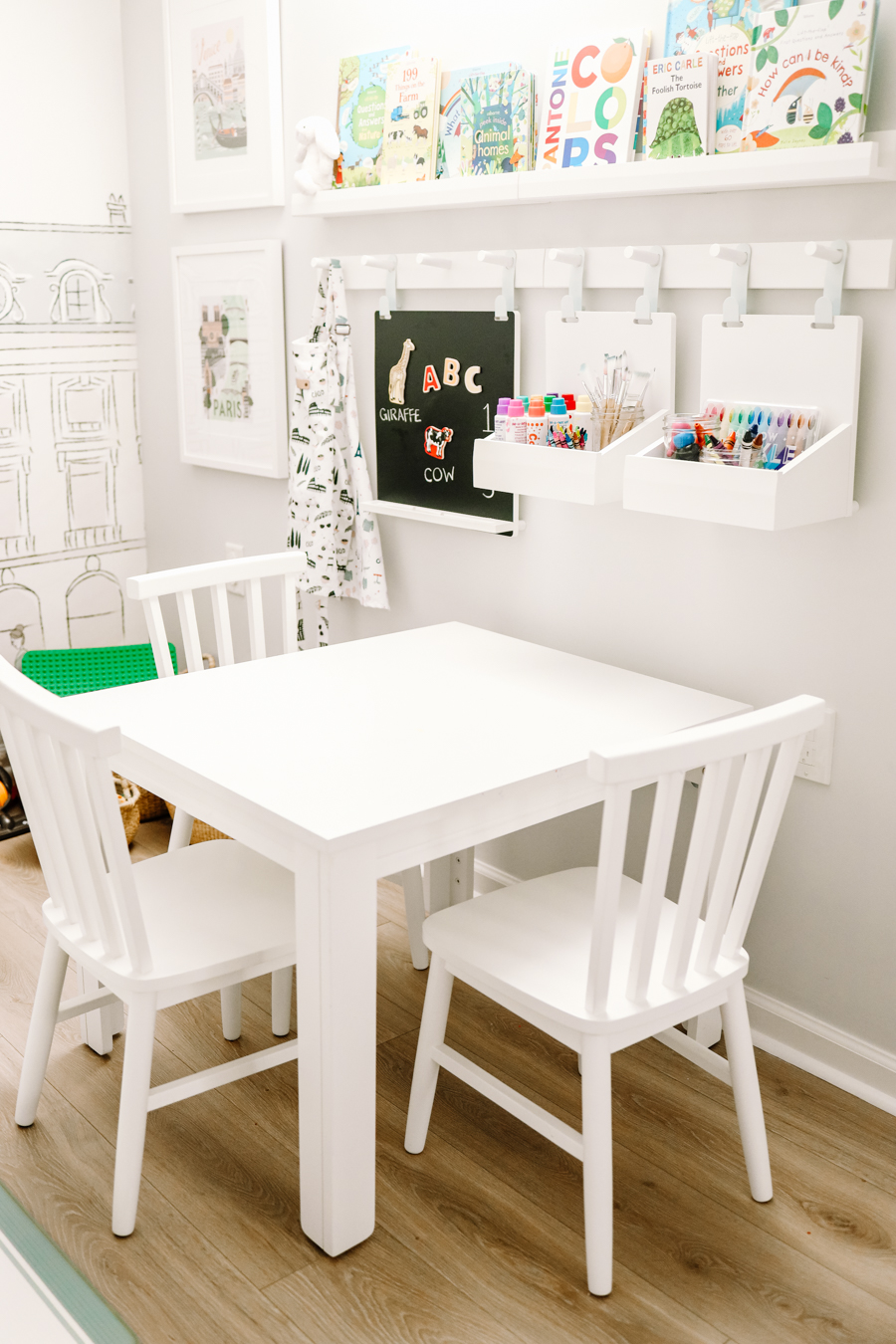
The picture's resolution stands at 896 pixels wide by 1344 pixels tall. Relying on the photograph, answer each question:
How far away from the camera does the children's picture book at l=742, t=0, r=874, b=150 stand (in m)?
1.77

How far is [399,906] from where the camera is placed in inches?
111

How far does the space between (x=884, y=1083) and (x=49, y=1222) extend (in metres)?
1.40

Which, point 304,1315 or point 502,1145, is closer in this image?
point 304,1315

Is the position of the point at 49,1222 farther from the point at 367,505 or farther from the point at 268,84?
the point at 268,84

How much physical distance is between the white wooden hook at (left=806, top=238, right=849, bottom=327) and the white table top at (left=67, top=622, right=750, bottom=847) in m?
0.65

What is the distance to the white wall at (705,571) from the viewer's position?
6.49ft

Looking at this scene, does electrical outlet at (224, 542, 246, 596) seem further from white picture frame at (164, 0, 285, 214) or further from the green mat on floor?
the green mat on floor

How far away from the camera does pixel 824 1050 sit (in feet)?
7.22

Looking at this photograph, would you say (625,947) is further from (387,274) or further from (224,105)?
(224,105)

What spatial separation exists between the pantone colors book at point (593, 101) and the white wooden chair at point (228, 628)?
96 centimetres

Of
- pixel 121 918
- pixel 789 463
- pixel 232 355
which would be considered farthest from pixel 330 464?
pixel 121 918

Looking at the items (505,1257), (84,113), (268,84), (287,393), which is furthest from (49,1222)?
(84,113)

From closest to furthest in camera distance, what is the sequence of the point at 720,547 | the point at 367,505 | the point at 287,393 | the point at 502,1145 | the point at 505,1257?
the point at 505,1257 → the point at 502,1145 → the point at 720,547 → the point at 367,505 → the point at 287,393

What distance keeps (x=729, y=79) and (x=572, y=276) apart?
46 centimetres
